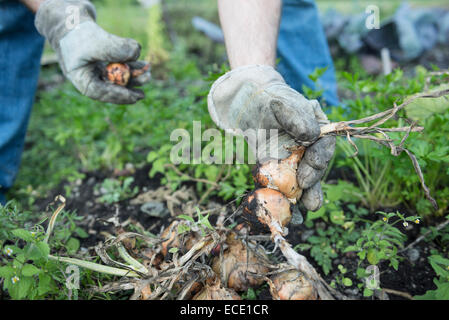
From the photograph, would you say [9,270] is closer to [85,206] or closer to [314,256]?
[85,206]

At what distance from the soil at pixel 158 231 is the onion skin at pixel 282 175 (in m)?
0.51

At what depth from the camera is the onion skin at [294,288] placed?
1.29 m

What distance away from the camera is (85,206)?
7.82 ft

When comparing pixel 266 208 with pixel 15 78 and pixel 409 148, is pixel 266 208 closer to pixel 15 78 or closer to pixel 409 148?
pixel 409 148

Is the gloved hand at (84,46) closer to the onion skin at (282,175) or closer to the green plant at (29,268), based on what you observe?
the green plant at (29,268)

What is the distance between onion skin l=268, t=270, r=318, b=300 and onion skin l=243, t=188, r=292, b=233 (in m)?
0.22

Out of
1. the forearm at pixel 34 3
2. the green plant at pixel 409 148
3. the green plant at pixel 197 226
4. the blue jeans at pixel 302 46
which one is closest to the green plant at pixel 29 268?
the green plant at pixel 197 226

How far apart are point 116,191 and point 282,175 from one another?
4.44 ft

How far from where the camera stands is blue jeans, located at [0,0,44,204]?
8.25ft

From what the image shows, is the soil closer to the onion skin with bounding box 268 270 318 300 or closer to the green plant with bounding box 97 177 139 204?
the green plant with bounding box 97 177 139 204

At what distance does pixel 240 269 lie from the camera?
1.54m
